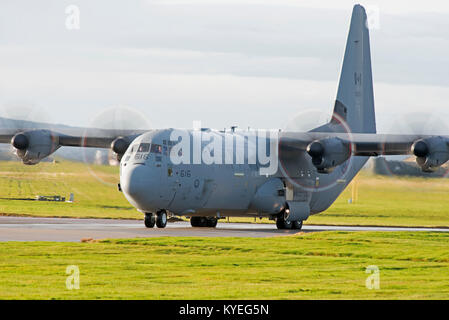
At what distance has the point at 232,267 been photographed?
2459 cm

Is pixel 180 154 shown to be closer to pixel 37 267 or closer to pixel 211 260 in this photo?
pixel 211 260

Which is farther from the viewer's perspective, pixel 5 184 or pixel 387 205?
pixel 5 184

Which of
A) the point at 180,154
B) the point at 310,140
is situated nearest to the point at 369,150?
the point at 310,140

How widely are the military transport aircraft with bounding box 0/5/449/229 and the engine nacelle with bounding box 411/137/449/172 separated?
0.15 feet

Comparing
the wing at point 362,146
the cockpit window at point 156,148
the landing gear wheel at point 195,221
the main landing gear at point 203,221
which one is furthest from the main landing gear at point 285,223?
the cockpit window at point 156,148

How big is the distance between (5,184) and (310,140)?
47498 millimetres

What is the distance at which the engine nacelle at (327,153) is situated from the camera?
41719 mm

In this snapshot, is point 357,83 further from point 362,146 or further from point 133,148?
point 133,148

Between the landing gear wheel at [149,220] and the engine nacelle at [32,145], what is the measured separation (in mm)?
6223

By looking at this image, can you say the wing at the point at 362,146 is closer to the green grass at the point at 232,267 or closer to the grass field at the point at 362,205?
the green grass at the point at 232,267

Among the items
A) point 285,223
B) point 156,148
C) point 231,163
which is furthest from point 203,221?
point 156,148

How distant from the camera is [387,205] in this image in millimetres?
67500

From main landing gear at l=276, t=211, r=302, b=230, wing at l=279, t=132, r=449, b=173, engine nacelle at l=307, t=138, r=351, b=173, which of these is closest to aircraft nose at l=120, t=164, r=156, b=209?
engine nacelle at l=307, t=138, r=351, b=173

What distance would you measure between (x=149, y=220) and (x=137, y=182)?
4200mm
